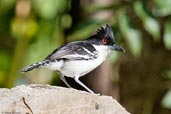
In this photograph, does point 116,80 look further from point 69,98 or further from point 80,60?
point 69,98

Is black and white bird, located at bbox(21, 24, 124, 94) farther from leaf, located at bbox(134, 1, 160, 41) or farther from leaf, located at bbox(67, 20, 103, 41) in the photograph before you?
leaf, located at bbox(67, 20, 103, 41)

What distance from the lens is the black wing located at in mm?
5523

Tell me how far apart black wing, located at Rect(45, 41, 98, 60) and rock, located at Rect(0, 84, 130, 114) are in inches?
17.3

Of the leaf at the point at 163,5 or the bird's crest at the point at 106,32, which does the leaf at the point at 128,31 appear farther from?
the bird's crest at the point at 106,32

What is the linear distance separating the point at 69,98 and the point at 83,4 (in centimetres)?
285

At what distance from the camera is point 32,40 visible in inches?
330

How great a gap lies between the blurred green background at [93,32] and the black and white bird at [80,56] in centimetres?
108

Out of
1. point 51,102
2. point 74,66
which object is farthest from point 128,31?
point 51,102

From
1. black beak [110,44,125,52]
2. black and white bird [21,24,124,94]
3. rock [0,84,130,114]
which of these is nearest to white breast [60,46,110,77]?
black and white bird [21,24,124,94]

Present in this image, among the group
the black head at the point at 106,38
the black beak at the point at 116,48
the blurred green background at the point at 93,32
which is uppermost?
the black head at the point at 106,38

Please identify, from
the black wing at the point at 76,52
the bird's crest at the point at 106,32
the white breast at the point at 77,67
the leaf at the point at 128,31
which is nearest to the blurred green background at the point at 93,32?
the leaf at the point at 128,31

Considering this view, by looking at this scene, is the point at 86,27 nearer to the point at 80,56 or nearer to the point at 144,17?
the point at 144,17

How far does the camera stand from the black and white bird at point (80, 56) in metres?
5.53

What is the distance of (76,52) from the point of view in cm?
565
